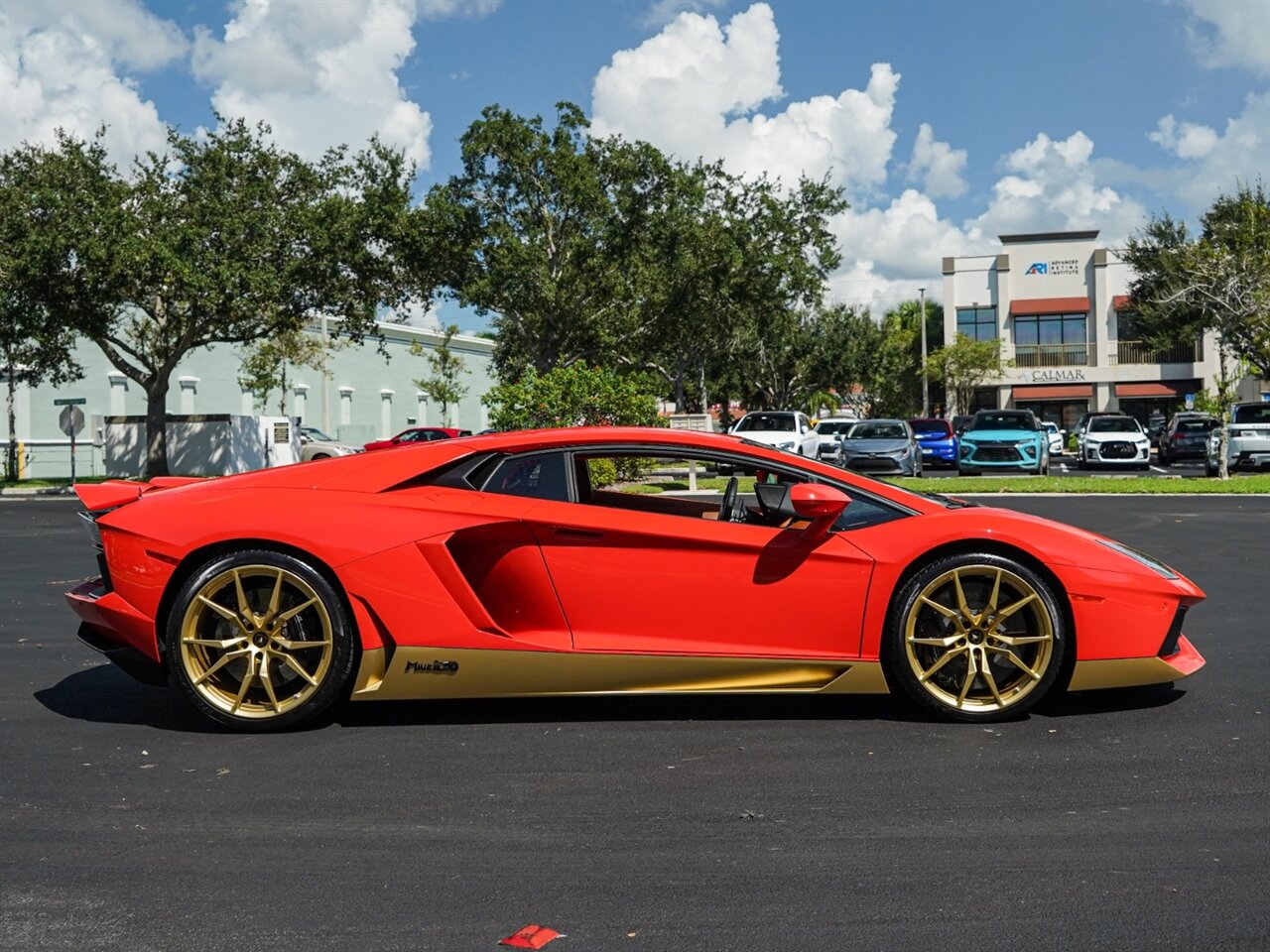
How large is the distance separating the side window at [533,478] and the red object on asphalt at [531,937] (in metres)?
2.45

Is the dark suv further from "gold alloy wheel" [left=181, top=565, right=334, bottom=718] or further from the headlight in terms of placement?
"gold alloy wheel" [left=181, top=565, right=334, bottom=718]

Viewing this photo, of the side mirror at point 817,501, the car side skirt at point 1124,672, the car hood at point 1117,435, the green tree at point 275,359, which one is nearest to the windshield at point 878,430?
the car hood at point 1117,435

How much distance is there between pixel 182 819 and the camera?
421cm

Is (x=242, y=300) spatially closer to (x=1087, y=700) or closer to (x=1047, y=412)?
(x=1087, y=700)

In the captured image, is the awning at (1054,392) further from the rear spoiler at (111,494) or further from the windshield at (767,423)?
the rear spoiler at (111,494)

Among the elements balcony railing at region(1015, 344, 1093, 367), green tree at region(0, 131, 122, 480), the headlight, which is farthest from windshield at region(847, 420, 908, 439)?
balcony railing at region(1015, 344, 1093, 367)

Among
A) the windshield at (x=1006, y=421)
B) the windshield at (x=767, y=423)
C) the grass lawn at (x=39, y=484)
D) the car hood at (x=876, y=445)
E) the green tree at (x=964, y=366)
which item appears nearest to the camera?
the car hood at (x=876, y=445)

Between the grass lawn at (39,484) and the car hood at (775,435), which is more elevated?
the car hood at (775,435)

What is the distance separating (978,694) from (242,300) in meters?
29.0

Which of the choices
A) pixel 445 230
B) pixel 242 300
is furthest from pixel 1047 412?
pixel 242 300

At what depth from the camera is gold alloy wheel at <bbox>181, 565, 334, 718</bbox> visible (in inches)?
209

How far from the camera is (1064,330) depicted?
64688 mm

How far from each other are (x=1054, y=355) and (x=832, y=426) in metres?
28.1

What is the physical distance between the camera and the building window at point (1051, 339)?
64.4m
